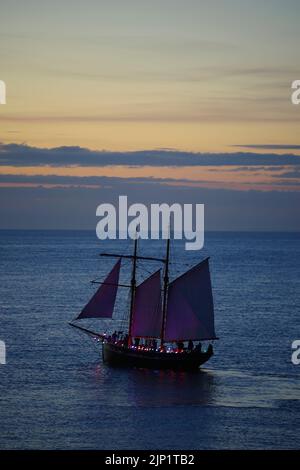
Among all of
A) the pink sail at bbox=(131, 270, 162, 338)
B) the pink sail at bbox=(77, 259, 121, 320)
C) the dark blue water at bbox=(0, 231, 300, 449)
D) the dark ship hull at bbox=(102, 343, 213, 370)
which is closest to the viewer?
the dark blue water at bbox=(0, 231, 300, 449)

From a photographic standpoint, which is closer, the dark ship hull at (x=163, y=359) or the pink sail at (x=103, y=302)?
the dark ship hull at (x=163, y=359)

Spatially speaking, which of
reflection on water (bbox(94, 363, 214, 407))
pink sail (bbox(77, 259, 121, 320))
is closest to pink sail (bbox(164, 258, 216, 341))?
reflection on water (bbox(94, 363, 214, 407))

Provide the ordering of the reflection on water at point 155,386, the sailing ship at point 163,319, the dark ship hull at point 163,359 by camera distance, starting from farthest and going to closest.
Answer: the sailing ship at point 163,319 → the dark ship hull at point 163,359 → the reflection on water at point 155,386

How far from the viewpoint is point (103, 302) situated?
83875mm

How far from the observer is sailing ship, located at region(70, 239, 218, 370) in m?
80.2

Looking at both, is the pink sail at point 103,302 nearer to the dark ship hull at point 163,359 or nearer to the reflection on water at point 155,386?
the dark ship hull at point 163,359

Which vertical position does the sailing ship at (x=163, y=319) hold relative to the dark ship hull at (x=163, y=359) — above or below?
above

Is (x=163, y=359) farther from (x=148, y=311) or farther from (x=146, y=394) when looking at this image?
(x=146, y=394)

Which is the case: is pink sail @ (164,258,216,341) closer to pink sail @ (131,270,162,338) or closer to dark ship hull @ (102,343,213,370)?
pink sail @ (131,270,162,338)

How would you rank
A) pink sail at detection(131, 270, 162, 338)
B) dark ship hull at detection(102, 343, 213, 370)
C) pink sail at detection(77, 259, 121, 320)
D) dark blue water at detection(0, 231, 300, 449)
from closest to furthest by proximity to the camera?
dark blue water at detection(0, 231, 300, 449) < dark ship hull at detection(102, 343, 213, 370) < pink sail at detection(77, 259, 121, 320) < pink sail at detection(131, 270, 162, 338)

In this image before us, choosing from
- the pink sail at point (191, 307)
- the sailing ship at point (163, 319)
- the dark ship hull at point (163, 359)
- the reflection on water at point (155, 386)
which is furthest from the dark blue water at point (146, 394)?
the pink sail at point (191, 307)

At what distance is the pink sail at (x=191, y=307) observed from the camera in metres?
81.8
